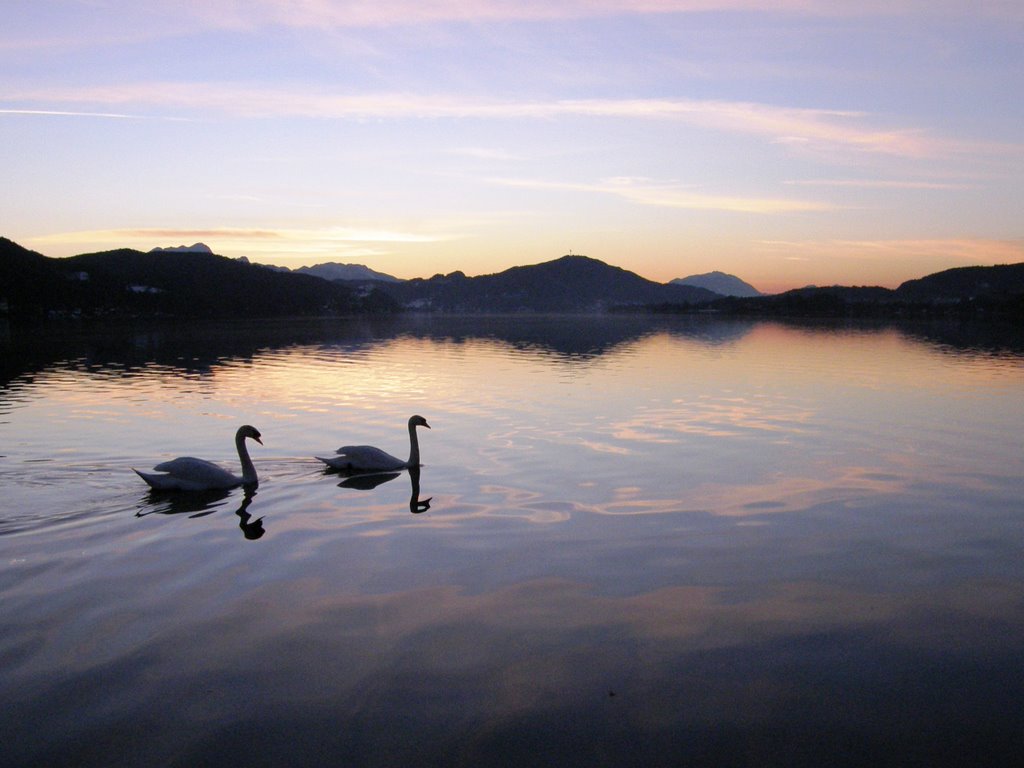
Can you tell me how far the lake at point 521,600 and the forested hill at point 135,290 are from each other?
116 metres

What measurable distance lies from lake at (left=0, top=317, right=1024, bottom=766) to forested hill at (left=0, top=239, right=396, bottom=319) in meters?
116

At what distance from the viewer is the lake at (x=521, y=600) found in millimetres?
6340

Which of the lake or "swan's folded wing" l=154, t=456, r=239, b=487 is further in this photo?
"swan's folded wing" l=154, t=456, r=239, b=487

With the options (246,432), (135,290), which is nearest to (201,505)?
(246,432)

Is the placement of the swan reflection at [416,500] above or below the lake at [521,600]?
below

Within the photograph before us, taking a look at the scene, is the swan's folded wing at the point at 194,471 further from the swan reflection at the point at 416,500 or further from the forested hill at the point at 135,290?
the forested hill at the point at 135,290

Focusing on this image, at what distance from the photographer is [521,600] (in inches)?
359

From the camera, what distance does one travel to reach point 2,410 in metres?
24.3

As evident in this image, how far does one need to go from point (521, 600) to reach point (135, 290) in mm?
162670

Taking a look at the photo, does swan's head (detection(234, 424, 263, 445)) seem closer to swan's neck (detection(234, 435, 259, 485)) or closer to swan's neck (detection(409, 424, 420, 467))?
swan's neck (detection(234, 435, 259, 485))

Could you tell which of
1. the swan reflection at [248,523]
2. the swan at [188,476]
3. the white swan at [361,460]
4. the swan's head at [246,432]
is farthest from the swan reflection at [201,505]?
the white swan at [361,460]

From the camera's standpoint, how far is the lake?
20.8 ft

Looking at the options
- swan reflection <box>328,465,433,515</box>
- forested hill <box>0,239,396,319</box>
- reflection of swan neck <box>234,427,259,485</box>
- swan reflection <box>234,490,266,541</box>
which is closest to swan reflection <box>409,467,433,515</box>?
swan reflection <box>328,465,433,515</box>

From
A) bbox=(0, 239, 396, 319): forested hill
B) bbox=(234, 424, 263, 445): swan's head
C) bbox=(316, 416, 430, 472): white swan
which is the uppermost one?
bbox=(0, 239, 396, 319): forested hill
